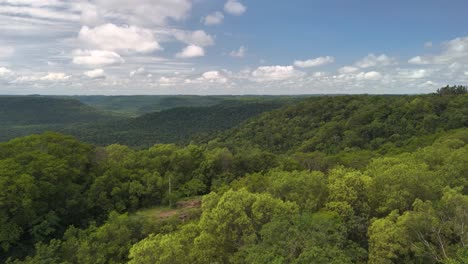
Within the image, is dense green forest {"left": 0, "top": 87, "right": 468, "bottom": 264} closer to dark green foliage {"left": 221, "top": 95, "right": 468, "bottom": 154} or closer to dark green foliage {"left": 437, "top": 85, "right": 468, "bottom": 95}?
dark green foliage {"left": 221, "top": 95, "right": 468, "bottom": 154}

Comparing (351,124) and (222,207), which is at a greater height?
(222,207)

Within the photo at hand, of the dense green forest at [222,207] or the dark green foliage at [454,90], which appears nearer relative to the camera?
the dense green forest at [222,207]

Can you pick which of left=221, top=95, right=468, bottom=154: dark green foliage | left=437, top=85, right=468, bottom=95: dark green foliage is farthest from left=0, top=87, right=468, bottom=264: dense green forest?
left=437, top=85, right=468, bottom=95: dark green foliage

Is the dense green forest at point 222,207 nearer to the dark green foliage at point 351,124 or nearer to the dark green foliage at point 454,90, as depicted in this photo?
the dark green foliage at point 351,124

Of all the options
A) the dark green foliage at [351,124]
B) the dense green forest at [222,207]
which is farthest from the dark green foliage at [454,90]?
the dense green forest at [222,207]

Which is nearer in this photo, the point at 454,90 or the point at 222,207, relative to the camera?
the point at 222,207

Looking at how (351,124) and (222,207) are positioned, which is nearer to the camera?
(222,207)

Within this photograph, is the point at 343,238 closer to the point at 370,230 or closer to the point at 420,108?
the point at 370,230

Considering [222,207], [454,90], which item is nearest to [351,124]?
[454,90]

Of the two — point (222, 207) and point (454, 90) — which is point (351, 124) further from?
point (222, 207)
